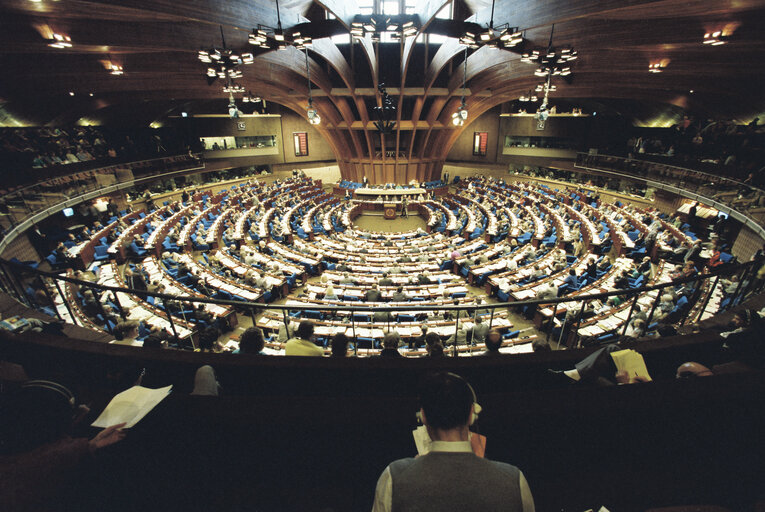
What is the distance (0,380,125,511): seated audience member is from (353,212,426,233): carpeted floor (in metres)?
21.4

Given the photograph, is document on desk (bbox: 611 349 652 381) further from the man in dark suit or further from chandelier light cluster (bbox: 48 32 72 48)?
chandelier light cluster (bbox: 48 32 72 48)

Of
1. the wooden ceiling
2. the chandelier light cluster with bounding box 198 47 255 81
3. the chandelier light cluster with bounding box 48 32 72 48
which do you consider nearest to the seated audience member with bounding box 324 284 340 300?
the chandelier light cluster with bounding box 198 47 255 81

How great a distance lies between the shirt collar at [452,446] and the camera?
4.63ft

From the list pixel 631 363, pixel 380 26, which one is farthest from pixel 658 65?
pixel 631 363

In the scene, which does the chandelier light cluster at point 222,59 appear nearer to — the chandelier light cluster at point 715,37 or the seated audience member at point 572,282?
the seated audience member at point 572,282

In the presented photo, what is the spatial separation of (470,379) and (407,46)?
19342 millimetres

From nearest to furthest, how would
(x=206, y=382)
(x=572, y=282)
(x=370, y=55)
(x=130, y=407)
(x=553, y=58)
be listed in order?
(x=130, y=407)
(x=206, y=382)
(x=572, y=282)
(x=553, y=58)
(x=370, y=55)

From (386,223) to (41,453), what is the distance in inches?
922

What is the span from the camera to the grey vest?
1303 mm

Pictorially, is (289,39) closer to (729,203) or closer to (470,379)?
(470,379)

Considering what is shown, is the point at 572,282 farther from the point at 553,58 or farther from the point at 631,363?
the point at 631,363

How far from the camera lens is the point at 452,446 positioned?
1419 mm

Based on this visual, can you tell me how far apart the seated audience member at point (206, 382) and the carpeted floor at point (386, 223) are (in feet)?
67.3

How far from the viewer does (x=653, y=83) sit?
56.7 ft
